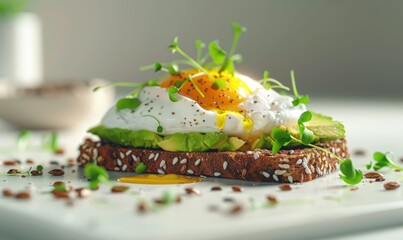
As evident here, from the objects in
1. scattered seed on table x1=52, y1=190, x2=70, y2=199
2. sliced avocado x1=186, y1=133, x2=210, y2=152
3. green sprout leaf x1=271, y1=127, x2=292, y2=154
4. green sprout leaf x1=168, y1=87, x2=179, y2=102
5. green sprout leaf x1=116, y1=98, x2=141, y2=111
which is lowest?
scattered seed on table x1=52, y1=190, x2=70, y2=199

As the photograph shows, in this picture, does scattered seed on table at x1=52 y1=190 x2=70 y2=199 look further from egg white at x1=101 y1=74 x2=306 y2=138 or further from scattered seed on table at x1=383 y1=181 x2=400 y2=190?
scattered seed on table at x1=383 y1=181 x2=400 y2=190

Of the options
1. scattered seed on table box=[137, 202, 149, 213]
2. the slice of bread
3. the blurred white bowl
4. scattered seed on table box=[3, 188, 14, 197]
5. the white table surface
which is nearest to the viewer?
the white table surface

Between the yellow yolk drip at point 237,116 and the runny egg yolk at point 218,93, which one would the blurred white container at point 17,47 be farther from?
the yellow yolk drip at point 237,116

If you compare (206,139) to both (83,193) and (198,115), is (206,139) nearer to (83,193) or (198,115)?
(198,115)

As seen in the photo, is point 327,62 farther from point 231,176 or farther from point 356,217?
point 356,217

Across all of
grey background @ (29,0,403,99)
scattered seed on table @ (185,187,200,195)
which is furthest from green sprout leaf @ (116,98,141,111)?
grey background @ (29,0,403,99)

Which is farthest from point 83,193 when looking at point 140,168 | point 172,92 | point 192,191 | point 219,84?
point 219,84

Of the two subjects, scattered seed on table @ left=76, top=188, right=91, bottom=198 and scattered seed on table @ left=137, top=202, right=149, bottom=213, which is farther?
scattered seed on table @ left=76, top=188, right=91, bottom=198

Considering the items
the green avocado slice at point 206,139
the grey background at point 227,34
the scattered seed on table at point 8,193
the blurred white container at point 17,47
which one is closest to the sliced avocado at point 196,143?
the green avocado slice at point 206,139
